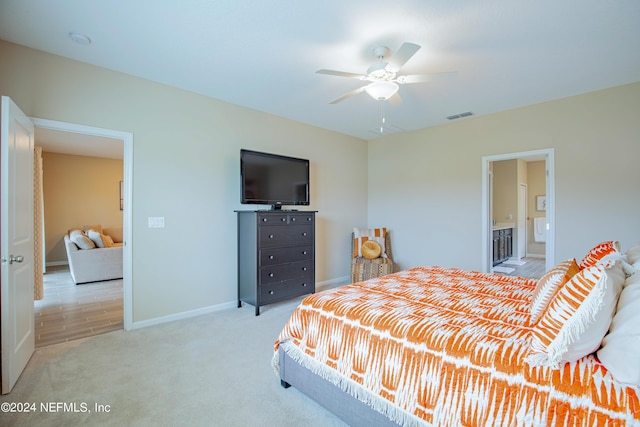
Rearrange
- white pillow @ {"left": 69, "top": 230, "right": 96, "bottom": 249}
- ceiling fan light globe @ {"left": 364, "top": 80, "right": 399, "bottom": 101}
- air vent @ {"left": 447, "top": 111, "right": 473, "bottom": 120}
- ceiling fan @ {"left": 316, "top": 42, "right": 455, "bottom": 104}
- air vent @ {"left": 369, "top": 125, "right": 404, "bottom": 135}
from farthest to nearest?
white pillow @ {"left": 69, "top": 230, "right": 96, "bottom": 249} → air vent @ {"left": 369, "top": 125, "right": 404, "bottom": 135} → air vent @ {"left": 447, "top": 111, "right": 473, "bottom": 120} → ceiling fan light globe @ {"left": 364, "top": 80, "right": 399, "bottom": 101} → ceiling fan @ {"left": 316, "top": 42, "right": 455, "bottom": 104}

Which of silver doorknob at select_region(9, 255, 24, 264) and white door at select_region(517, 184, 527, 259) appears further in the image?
white door at select_region(517, 184, 527, 259)

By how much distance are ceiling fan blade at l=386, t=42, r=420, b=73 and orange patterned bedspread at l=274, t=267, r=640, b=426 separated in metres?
1.71

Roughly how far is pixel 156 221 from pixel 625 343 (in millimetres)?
3714

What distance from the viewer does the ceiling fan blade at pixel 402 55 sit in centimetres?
203

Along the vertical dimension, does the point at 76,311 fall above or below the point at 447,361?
below

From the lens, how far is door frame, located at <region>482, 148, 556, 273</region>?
12.5ft

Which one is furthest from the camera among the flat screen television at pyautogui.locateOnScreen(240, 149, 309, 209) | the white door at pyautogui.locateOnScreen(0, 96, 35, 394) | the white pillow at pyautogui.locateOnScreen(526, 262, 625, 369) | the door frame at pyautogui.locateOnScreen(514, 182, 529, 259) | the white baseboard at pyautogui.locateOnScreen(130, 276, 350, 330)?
the door frame at pyautogui.locateOnScreen(514, 182, 529, 259)

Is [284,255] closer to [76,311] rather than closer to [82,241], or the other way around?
[76,311]

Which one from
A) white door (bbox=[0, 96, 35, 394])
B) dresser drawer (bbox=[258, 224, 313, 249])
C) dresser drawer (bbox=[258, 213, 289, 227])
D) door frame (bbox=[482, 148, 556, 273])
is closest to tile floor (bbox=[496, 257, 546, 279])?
door frame (bbox=[482, 148, 556, 273])

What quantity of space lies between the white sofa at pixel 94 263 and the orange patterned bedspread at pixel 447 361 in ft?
16.1

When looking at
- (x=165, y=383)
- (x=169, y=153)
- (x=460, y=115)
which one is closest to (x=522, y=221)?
(x=460, y=115)

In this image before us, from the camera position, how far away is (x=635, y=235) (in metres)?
3.30

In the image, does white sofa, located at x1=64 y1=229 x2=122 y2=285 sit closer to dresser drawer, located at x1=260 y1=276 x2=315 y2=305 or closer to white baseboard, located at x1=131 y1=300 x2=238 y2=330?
white baseboard, located at x1=131 y1=300 x2=238 y2=330

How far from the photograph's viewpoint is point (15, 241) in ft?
7.14
